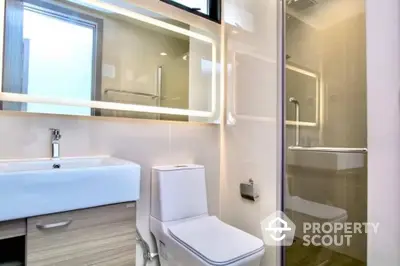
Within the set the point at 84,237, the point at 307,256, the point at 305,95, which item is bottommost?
the point at 307,256

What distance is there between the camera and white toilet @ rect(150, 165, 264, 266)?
114 centimetres

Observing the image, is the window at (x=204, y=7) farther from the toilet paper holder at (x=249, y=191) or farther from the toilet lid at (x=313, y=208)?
the toilet lid at (x=313, y=208)

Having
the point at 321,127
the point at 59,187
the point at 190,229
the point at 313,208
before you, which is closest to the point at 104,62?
the point at 59,187

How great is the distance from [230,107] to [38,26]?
1231 mm

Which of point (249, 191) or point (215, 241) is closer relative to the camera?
point (215, 241)

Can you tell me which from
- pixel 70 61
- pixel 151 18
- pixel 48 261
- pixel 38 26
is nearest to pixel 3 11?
pixel 38 26

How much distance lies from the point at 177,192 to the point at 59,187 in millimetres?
730

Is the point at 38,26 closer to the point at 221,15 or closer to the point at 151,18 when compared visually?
the point at 151,18

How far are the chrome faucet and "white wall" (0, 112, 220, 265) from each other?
23mm

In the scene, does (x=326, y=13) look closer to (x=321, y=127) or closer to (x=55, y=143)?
(x=321, y=127)

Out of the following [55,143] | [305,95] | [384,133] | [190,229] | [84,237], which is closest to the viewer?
[384,133]

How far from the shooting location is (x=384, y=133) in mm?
857

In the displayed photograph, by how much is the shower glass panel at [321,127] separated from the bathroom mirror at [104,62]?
0.59m

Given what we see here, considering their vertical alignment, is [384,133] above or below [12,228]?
above
